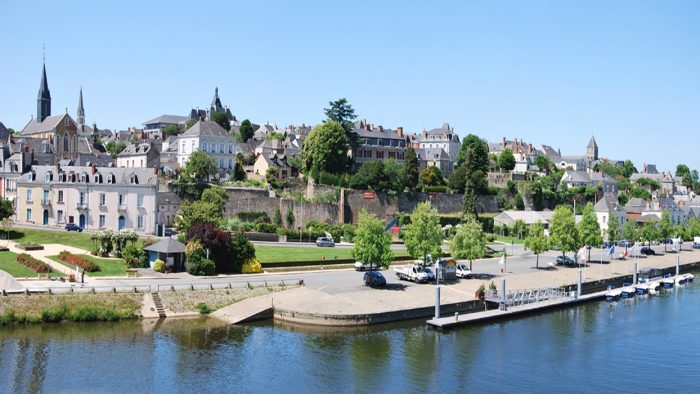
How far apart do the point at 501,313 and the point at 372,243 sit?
9288 millimetres

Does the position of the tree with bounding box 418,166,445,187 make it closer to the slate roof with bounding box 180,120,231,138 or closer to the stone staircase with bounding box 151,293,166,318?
the slate roof with bounding box 180,120,231,138

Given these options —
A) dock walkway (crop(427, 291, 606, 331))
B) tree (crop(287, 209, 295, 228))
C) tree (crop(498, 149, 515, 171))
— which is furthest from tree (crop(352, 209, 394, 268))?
tree (crop(498, 149, 515, 171))

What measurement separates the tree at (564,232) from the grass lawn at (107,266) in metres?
36.5

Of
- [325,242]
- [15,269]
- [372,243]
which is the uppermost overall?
[372,243]

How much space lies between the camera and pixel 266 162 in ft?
278

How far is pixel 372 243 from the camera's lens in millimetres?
46250

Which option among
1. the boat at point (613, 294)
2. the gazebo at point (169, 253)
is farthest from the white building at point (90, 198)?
the boat at point (613, 294)

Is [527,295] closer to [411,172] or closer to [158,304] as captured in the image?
[158,304]

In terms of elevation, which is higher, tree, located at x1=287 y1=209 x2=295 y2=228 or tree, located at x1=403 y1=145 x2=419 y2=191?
tree, located at x1=403 y1=145 x2=419 y2=191

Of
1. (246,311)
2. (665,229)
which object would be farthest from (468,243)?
(665,229)

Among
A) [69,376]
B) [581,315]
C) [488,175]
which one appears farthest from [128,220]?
[488,175]

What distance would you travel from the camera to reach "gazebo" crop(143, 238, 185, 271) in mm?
46531

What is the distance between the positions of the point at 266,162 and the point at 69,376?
5682cm

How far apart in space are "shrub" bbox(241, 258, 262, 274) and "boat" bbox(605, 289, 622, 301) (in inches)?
1031
